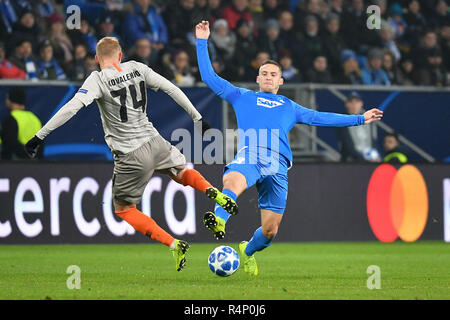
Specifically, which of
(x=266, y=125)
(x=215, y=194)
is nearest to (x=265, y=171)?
(x=266, y=125)

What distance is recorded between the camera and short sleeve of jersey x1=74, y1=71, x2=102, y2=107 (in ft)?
25.9

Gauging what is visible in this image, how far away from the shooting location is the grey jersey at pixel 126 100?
26.6ft

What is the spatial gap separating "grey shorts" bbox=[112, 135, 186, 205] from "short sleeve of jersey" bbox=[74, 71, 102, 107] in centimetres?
66

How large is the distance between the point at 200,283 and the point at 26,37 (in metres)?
7.16

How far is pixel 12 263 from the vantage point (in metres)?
10.0

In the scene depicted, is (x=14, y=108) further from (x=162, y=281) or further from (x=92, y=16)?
(x=162, y=281)

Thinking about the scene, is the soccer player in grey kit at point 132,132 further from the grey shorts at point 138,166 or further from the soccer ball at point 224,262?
the soccer ball at point 224,262

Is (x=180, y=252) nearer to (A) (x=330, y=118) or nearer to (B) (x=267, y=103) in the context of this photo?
(B) (x=267, y=103)

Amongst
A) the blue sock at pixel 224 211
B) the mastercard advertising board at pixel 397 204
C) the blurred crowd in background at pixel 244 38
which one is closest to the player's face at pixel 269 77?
the blue sock at pixel 224 211

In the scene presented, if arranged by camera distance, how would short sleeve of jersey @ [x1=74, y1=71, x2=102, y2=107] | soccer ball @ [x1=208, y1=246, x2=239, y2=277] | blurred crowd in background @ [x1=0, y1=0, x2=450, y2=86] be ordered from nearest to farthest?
short sleeve of jersey @ [x1=74, y1=71, x2=102, y2=107], soccer ball @ [x1=208, y1=246, x2=239, y2=277], blurred crowd in background @ [x1=0, y1=0, x2=450, y2=86]

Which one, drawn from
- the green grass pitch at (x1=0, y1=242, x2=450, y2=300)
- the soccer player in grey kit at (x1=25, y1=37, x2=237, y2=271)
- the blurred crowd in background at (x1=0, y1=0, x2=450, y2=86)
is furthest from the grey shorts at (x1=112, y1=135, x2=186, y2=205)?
the blurred crowd in background at (x1=0, y1=0, x2=450, y2=86)

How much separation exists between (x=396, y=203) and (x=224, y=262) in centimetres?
621

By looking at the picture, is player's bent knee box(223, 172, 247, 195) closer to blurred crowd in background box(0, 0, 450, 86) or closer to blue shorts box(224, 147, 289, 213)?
blue shorts box(224, 147, 289, 213)

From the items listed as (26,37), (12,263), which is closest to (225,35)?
(26,37)
